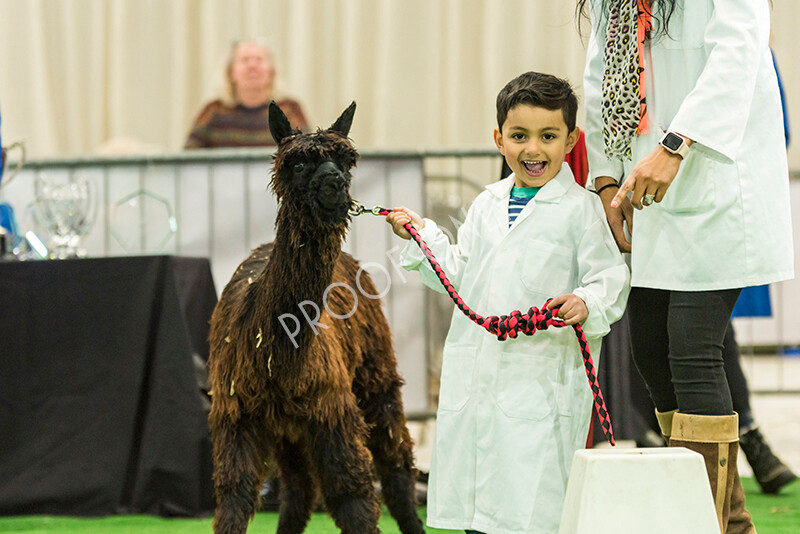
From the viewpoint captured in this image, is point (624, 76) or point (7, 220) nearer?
point (624, 76)

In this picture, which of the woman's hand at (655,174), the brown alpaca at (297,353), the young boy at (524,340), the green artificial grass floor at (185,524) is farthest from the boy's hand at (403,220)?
the green artificial grass floor at (185,524)

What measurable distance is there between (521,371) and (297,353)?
47 centimetres

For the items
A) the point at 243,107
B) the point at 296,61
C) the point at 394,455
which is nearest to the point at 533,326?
the point at 394,455

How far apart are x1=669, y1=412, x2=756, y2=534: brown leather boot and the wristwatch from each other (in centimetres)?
49

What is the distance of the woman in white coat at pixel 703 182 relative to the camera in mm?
1796

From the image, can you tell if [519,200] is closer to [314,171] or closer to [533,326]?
[533,326]

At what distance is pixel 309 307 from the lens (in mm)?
2076

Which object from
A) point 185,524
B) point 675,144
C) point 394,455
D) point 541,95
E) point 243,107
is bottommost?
point 185,524

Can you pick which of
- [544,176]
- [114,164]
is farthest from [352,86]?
[544,176]

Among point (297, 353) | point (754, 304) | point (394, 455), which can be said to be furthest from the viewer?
point (754, 304)

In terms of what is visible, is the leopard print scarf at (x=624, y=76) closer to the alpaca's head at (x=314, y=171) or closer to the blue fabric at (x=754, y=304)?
the alpaca's head at (x=314, y=171)

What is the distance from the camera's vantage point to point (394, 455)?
259cm

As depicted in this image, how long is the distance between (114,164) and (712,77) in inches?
134

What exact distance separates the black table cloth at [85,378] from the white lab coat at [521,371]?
4.22ft
